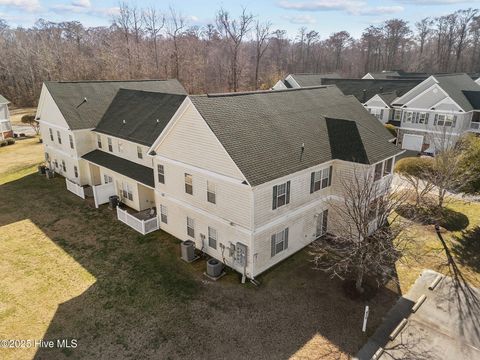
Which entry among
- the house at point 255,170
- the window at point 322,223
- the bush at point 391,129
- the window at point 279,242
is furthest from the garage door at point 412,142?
the window at point 279,242

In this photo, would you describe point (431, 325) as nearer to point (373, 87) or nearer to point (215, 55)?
point (373, 87)

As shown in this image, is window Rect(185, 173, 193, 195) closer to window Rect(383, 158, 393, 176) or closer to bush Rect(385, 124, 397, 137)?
window Rect(383, 158, 393, 176)

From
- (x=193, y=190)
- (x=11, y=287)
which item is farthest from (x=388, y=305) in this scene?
(x=11, y=287)

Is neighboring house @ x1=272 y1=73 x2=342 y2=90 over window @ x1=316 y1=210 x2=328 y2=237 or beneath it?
over

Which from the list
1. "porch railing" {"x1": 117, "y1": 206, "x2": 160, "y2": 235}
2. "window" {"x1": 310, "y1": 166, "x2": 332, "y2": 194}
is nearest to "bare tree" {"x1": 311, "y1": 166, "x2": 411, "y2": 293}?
"window" {"x1": 310, "y1": 166, "x2": 332, "y2": 194}

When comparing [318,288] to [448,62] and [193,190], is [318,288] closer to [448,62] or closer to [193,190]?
[193,190]

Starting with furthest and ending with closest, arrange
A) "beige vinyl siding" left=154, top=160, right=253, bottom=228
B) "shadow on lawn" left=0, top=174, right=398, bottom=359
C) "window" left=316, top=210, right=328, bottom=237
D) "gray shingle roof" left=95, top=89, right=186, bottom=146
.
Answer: "gray shingle roof" left=95, top=89, right=186, bottom=146, "window" left=316, top=210, right=328, bottom=237, "beige vinyl siding" left=154, top=160, right=253, bottom=228, "shadow on lawn" left=0, top=174, right=398, bottom=359

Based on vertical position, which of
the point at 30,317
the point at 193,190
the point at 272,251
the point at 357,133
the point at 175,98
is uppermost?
the point at 175,98
